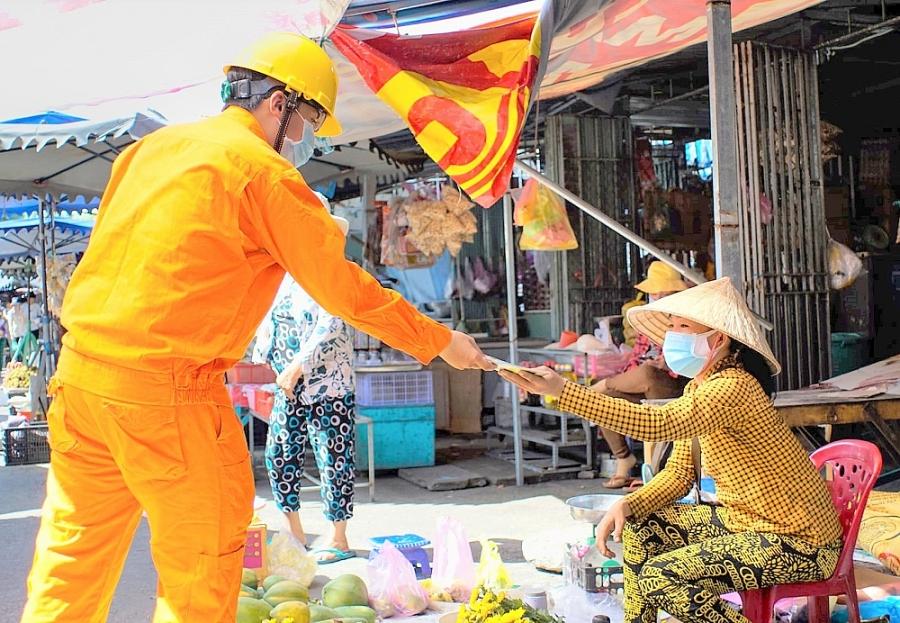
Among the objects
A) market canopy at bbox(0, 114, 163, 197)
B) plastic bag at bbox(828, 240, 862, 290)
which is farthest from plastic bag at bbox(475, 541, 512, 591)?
plastic bag at bbox(828, 240, 862, 290)

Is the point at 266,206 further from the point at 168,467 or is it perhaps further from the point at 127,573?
the point at 127,573

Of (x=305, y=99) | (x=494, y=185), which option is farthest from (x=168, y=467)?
(x=494, y=185)

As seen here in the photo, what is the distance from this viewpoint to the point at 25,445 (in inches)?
376

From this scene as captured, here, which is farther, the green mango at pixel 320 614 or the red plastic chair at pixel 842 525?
the green mango at pixel 320 614

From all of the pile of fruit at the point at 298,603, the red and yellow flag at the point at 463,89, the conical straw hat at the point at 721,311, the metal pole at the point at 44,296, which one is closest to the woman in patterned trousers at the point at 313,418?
the pile of fruit at the point at 298,603

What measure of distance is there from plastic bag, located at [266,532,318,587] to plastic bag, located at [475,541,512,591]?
34.8 inches

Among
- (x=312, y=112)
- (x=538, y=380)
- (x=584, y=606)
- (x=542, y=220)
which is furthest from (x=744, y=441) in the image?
(x=542, y=220)

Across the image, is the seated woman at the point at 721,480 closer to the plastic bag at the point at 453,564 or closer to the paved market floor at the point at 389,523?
the plastic bag at the point at 453,564

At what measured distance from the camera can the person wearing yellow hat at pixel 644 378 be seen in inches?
265

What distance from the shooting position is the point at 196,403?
2680 mm

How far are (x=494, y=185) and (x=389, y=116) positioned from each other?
7.66 feet

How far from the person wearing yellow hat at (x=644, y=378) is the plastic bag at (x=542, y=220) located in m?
0.98

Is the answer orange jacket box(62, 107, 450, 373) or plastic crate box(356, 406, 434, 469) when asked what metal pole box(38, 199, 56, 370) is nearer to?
plastic crate box(356, 406, 434, 469)

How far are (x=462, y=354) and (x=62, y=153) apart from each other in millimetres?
6304
